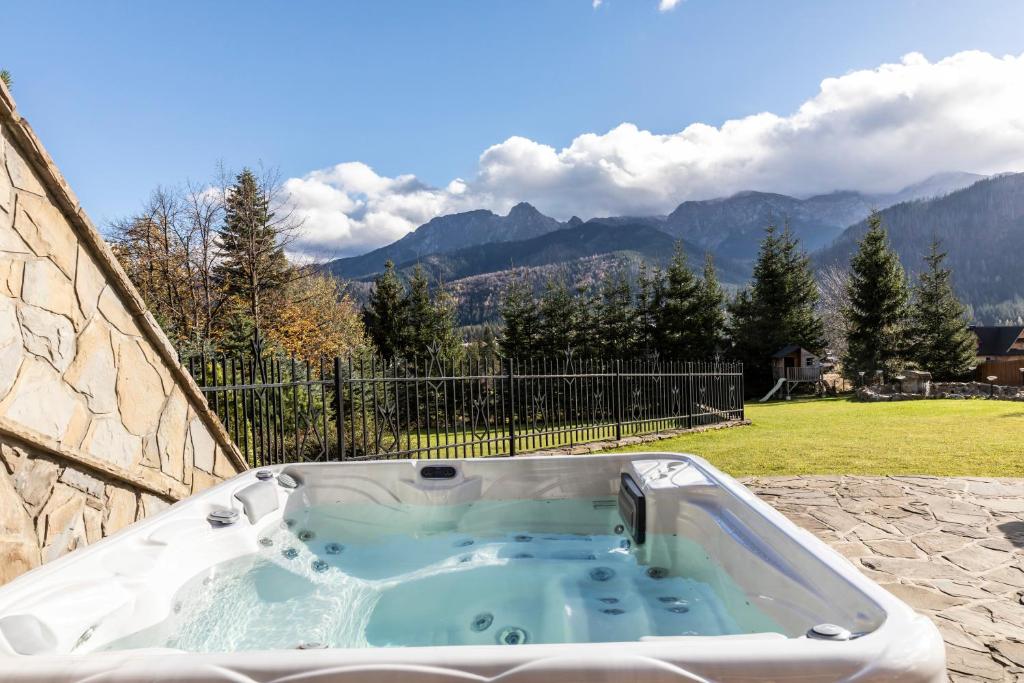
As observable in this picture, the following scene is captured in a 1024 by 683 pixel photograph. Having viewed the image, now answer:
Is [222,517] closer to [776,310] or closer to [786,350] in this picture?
[786,350]

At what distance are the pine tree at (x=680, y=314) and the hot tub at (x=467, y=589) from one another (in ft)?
74.5

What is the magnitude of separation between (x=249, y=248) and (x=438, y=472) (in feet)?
43.7

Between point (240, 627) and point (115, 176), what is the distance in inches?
283

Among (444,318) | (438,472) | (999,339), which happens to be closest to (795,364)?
(444,318)

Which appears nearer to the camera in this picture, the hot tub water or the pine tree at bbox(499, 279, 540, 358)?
the hot tub water

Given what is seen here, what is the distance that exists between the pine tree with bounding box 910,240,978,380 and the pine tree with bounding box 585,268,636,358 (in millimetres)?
11714

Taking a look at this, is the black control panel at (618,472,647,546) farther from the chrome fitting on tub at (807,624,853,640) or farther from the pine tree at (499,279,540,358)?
the pine tree at (499,279,540,358)

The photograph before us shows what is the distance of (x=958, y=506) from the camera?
4121 mm

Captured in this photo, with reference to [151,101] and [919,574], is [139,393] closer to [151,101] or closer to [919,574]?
[919,574]

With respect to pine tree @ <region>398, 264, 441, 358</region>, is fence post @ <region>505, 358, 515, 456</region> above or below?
below

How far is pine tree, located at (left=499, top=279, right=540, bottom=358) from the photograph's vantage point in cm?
2356

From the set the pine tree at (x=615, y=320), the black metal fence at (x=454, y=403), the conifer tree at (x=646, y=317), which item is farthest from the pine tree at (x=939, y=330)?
the black metal fence at (x=454, y=403)

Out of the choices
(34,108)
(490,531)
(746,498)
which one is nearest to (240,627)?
(490,531)

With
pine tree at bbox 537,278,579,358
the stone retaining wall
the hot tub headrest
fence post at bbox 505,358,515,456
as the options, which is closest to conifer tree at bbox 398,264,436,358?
pine tree at bbox 537,278,579,358
